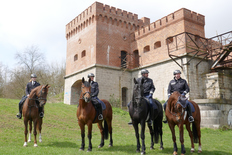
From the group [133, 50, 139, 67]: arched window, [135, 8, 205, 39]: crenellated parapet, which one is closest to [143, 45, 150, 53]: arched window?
[133, 50, 139, 67]: arched window

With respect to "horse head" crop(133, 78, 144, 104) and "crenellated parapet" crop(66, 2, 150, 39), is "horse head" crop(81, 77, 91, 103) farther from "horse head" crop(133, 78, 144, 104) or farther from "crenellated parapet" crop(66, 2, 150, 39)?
"crenellated parapet" crop(66, 2, 150, 39)

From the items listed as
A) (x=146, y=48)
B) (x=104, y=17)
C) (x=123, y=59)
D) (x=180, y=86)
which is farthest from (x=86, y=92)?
(x=104, y=17)

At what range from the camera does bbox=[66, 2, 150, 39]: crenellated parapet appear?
24.4 meters

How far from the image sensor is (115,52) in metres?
24.9

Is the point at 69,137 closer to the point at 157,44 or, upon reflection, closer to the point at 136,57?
the point at 157,44

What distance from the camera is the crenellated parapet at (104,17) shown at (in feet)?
80.0

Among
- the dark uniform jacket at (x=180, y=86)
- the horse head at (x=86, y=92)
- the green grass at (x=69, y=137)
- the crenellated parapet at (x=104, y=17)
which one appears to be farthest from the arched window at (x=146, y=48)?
the horse head at (x=86, y=92)

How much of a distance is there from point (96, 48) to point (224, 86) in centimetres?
1332

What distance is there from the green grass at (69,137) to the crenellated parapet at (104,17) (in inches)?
464

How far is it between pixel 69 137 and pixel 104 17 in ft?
55.1

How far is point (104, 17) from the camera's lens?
24.7 m

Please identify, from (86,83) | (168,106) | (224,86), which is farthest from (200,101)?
(86,83)

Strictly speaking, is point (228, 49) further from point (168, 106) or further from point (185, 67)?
point (168, 106)

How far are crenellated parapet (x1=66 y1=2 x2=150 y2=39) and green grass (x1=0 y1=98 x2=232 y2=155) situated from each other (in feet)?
38.6
